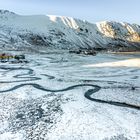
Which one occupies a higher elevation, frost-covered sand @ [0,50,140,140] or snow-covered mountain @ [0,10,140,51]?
snow-covered mountain @ [0,10,140,51]

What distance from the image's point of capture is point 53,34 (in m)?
172

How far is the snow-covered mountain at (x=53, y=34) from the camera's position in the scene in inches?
5876

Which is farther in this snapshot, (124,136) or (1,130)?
(1,130)

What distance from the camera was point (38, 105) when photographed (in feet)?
88.5

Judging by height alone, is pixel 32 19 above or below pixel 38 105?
above

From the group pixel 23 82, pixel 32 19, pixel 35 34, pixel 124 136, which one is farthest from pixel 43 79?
pixel 32 19

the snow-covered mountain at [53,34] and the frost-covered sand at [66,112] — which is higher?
the snow-covered mountain at [53,34]

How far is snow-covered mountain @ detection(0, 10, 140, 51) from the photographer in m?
149

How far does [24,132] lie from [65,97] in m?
10.1

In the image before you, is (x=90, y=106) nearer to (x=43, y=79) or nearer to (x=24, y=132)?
(x=24, y=132)

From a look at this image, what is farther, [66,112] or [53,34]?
[53,34]

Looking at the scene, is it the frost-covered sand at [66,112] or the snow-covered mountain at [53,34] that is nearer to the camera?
the frost-covered sand at [66,112]

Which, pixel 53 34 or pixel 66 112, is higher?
pixel 53 34

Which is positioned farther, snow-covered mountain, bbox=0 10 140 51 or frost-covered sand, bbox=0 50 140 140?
snow-covered mountain, bbox=0 10 140 51
